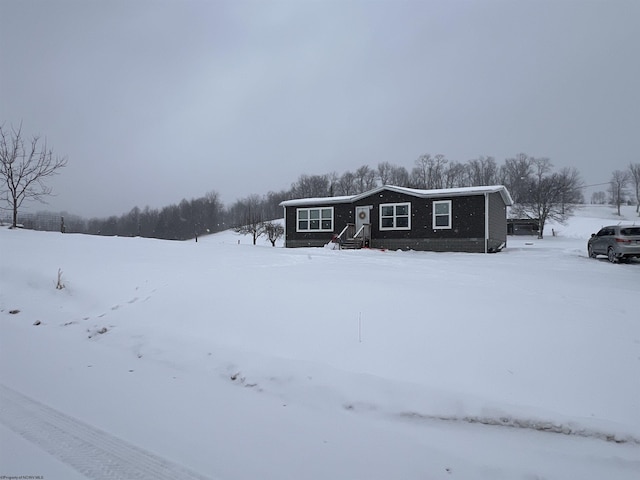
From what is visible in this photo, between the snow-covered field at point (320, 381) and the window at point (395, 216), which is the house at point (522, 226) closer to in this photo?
the window at point (395, 216)

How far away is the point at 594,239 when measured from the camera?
15.0m

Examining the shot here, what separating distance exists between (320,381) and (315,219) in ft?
58.7

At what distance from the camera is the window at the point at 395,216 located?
18734 millimetres

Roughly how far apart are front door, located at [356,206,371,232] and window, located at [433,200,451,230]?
378cm

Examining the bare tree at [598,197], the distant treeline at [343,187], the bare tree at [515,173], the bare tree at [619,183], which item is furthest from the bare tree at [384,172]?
the bare tree at [598,197]

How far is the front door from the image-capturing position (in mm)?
19812

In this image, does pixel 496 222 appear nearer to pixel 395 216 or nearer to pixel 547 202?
pixel 395 216

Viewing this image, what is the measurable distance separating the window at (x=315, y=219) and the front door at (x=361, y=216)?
1.71m

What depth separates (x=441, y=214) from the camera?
1788 cm

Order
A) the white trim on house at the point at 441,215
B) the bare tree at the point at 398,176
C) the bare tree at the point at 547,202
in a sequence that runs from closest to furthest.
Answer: the white trim on house at the point at 441,215 < the bare tree at the point at 547,202 < the bare tree at the point at 398,176

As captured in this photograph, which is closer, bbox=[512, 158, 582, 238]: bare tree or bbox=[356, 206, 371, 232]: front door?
bbox=[356, 206, 371, 232]: front door

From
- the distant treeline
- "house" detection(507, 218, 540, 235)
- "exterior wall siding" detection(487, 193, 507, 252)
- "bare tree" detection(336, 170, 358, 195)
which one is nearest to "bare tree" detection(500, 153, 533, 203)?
the distant treeline

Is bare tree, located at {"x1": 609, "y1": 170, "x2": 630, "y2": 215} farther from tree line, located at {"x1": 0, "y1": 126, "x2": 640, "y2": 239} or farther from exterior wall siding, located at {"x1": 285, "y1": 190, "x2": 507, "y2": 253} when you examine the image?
exterior wall siding, located at {"x1": 285, "y1": 190, "x2": 507, "y2": 253}

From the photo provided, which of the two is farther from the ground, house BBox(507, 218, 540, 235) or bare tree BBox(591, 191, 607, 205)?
bare tree BBox(591, 191, 607, 205)
